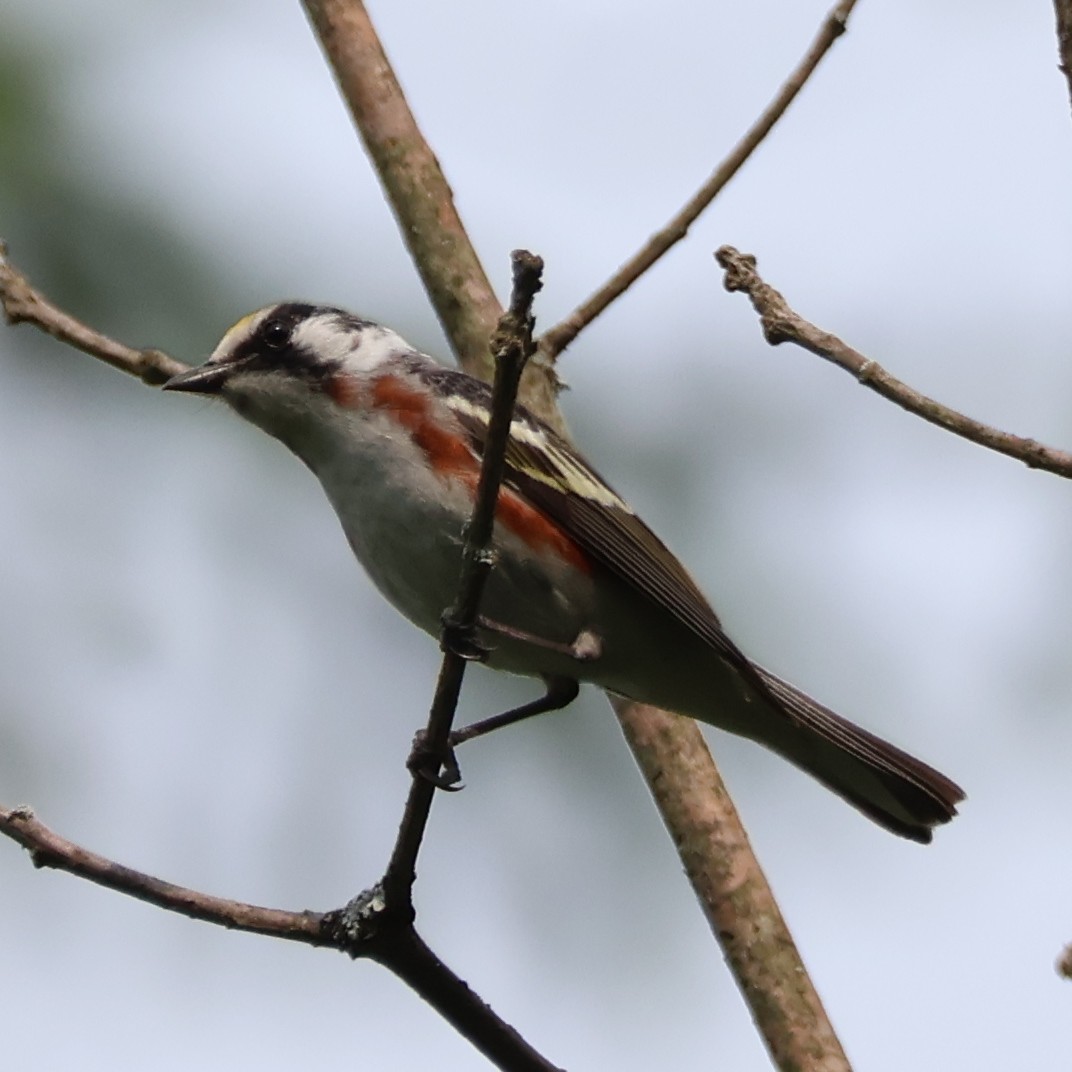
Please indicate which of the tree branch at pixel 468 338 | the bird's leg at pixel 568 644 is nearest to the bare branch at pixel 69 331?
the tree branch at pixel 468 338

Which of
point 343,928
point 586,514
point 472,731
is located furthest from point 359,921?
point 586,514

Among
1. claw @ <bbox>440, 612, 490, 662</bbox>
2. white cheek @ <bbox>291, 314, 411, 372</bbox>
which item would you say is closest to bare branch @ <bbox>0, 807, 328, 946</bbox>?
claw @ <bbox>440, 612, 490, 662</bbox>

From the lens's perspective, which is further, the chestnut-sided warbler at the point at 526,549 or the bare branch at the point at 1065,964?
the chestnut-sided warbler at the point at 526,549

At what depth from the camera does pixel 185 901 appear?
302cm

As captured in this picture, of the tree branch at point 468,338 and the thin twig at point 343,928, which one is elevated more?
the tree branch at point 468,338

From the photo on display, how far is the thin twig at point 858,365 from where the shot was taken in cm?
289

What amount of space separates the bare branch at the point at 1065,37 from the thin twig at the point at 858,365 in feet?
2.18

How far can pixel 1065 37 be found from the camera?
99.1 inches

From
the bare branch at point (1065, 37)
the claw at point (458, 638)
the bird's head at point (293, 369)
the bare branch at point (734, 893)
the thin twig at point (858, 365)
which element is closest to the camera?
the bare branch at point (1065, 37)

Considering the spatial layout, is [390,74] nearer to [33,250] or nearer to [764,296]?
[33,250]

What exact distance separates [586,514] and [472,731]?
62 cm

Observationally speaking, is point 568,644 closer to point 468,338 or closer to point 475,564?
point 468,338

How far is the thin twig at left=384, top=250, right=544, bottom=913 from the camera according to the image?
2.54 m

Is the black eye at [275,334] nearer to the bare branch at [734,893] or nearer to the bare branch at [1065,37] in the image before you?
the bare branch at [734,893]
